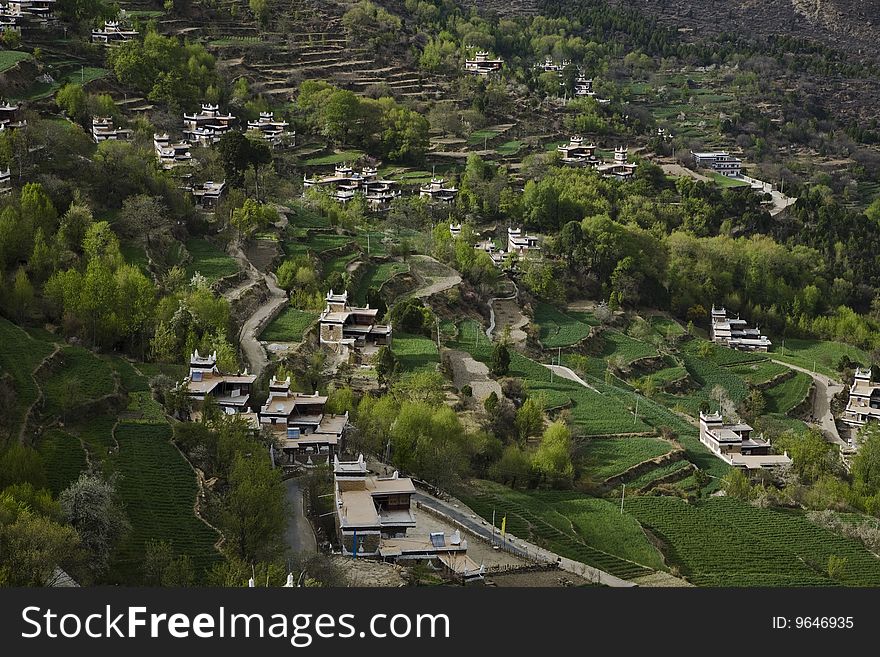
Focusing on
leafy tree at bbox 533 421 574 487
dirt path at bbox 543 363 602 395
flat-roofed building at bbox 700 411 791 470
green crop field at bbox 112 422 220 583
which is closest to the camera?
green crop field at bbox 112 422 220 583

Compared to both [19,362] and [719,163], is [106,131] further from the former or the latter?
[719,163]

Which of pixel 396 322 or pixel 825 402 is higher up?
pixel 396 322

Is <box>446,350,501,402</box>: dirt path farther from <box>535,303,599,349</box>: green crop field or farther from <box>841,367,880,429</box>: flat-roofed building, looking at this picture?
<box>841,367,880,429</box>: flat-roofed building

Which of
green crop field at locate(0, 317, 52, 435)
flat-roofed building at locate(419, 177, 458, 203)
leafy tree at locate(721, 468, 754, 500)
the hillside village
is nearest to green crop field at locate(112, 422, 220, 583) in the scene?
the hillside village

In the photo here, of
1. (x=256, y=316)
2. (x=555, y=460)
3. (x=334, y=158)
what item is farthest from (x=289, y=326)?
(x=334, y=158)

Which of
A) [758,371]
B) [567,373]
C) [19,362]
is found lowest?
[758,371]

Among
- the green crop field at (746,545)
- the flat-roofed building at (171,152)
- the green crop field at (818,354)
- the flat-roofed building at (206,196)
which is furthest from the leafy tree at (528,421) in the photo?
the flat-roofed building at (171,152)
